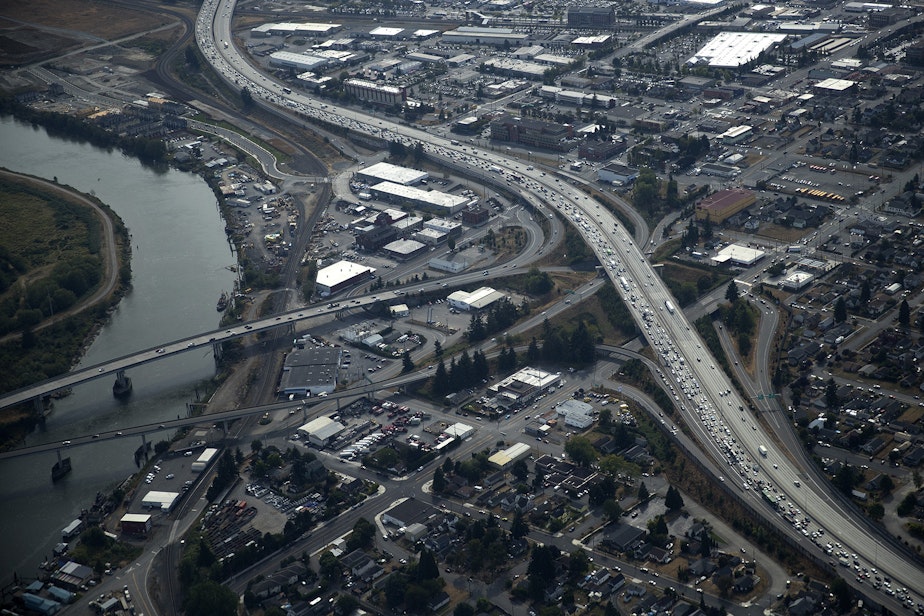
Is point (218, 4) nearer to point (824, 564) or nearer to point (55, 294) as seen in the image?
point (55, 294)

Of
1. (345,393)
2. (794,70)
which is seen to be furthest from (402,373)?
(794,70)

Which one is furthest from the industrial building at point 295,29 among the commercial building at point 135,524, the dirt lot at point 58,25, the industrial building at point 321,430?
the commercial building at point 135,524

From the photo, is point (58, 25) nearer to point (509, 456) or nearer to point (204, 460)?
point (204, 460)

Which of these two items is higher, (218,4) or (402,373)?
(218,4)

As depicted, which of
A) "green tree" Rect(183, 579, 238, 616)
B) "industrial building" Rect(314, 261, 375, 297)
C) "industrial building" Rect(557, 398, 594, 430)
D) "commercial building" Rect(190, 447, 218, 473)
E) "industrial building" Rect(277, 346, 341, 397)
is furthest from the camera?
"industrial building" Rect(314, 261, 375, 297)

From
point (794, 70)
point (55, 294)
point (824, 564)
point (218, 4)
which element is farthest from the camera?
point (218, 4)

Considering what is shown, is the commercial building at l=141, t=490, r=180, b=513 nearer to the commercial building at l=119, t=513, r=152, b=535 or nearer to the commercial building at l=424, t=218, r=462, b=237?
the commercial building at l=119, t=513, r=152, b=535

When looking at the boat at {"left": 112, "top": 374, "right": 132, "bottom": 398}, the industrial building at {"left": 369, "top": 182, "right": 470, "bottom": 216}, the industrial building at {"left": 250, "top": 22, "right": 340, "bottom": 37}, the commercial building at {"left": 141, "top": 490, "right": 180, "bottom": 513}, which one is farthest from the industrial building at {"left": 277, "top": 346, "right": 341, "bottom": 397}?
the industrial building at {"left": 250, "top": 22, "right": 340, "bottom": 37}
